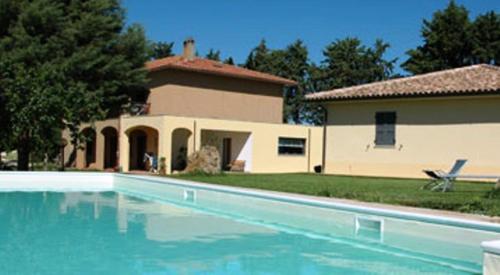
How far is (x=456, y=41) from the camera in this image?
45.2 metres

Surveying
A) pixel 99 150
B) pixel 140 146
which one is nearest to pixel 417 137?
pixel 140 146

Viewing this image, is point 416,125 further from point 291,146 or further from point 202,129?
point 291,146

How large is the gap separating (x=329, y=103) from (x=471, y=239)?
1735 cm

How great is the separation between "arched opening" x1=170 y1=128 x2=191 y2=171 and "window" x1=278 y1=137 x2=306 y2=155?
5711mm

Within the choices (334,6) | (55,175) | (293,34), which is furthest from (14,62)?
(293,34)

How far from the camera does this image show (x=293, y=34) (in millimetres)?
55125

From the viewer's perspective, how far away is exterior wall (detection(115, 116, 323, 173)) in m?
27.5

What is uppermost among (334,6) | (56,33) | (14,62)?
(334,6)

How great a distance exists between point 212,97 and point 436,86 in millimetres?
14856

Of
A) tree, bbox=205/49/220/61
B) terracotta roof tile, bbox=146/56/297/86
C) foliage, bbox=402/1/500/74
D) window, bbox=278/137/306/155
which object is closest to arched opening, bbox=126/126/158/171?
terracotta roof tile, bbox=146/56/297/86

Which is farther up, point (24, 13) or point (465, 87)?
point (24, 13)

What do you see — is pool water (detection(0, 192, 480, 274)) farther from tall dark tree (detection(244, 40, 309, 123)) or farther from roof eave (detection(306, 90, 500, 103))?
tall dark tree (detection(244, 40, 309, 123))

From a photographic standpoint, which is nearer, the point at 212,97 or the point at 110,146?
the point at 212,97

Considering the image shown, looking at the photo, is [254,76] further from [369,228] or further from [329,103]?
[369,228]
